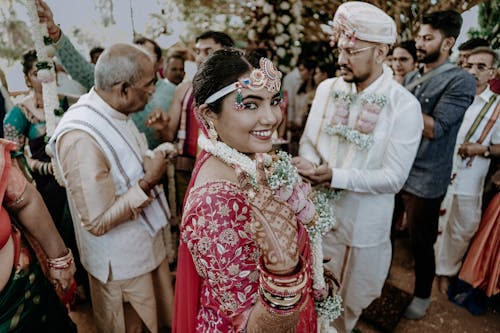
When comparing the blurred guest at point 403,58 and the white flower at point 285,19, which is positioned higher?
the white flower at point 285,19

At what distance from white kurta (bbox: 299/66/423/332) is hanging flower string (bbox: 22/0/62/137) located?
1790 millimetres

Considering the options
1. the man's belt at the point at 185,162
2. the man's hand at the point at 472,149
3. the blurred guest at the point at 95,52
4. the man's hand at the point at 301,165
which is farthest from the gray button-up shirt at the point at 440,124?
the blurred guest at the point at 95,52

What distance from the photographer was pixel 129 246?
2.17 meters

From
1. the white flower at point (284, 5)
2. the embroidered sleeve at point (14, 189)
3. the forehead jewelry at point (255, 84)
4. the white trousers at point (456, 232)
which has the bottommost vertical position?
the white trousers at point (456, 232)

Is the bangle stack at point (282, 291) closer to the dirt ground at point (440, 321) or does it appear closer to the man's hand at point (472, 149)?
the dirt ground at point (440, 321)

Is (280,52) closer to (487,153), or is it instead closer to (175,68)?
(175,68)

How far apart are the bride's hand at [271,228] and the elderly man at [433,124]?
84.2 inches

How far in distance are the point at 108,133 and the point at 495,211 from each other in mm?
3491

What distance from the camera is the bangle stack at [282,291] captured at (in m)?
1.03

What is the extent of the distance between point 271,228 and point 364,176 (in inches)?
57.5

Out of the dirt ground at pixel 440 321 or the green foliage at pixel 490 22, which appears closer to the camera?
the dirt ground at pixel 440 321

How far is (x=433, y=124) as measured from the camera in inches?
104

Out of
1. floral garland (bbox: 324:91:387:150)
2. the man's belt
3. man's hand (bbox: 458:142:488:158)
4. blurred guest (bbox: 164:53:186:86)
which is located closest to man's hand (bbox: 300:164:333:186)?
floral garland (bbox: 324:91:387:150)

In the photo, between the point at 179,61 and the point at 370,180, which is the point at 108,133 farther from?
the point at 179,61
